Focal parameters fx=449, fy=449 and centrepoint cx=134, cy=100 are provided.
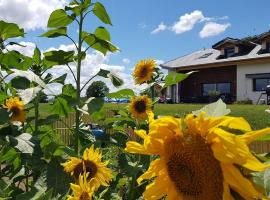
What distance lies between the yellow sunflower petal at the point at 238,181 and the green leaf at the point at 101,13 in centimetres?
134

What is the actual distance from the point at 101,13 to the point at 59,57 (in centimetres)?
25

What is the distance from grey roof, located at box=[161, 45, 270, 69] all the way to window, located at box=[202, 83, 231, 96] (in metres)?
1.50

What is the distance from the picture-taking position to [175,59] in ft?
105

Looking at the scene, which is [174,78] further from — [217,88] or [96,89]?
[217,88]

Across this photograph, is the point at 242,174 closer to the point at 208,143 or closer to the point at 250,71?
the point at 208,143

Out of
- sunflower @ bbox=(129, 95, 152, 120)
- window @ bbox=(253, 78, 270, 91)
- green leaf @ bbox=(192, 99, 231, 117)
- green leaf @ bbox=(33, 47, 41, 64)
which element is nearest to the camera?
green leaf @ bbox=(192, 99, 231, 117)

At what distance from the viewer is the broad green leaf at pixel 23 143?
1419mm

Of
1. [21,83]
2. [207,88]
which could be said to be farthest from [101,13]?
[207,88]

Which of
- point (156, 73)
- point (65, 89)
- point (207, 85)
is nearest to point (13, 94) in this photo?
point (65, 89)

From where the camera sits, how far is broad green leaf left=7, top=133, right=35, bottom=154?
142 cm

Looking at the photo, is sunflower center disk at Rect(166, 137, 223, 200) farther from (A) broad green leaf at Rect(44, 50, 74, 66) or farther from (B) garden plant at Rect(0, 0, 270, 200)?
(A) broad green leaf at Rect(44, 50, 74, 66)

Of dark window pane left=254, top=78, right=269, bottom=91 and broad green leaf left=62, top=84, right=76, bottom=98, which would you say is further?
dark window pane left=254, top=78, right=269, bottom=91

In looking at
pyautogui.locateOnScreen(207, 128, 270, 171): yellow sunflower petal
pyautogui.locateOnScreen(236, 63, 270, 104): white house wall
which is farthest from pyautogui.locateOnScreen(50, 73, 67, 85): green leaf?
pyautogui.locateOnScreen(236, 63, 270, 104): white house wall

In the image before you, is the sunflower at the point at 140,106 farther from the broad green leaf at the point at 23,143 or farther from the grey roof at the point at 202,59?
the grey roof at the point at 202,59
